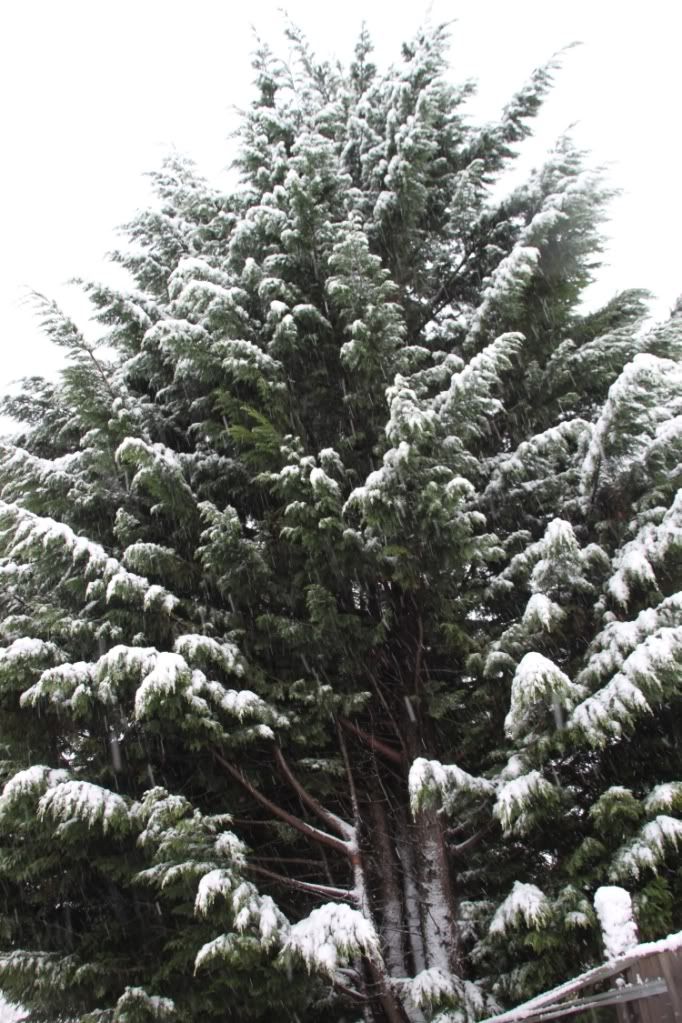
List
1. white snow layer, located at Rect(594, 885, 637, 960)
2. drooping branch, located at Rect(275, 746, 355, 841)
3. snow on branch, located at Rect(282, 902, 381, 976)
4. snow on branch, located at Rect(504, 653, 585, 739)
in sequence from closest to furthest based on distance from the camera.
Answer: white snow layer, located at Rect(594, 885, 637, 960) < snow on branch, located at Rect(504, 653, 585, 739) < snow on branch, located at Rect(282, 902, 381, 976) < drooping branch, located at Rect(275, 746, 355, 841)

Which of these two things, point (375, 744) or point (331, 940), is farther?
point (375, 744)

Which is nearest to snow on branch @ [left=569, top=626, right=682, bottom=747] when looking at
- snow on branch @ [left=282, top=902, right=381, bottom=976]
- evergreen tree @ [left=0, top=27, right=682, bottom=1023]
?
evergreen tree @ [left=0, top=27, right=682, bottom=1023]

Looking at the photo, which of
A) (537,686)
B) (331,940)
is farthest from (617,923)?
(331,940)

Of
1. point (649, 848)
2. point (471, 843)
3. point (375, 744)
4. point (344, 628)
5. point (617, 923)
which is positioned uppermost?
point (344, 628)

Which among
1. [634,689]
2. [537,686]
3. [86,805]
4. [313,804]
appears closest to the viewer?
[537,686]

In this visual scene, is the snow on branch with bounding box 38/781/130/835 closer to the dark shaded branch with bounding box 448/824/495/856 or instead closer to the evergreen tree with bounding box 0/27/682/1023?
the evergreen tree with bounding box 0/27/682/1023

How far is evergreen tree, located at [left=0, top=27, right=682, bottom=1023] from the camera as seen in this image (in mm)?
4121

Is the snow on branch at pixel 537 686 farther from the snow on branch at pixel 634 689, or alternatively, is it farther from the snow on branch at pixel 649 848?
the snow on branch at pixel 649 848

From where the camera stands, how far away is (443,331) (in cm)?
740

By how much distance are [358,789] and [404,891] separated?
82 centimetres

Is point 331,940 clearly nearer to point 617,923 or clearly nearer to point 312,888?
point 312,888

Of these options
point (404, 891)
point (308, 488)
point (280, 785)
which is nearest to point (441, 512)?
point (308, 488)

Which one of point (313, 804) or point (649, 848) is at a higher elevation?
point (313, 804)

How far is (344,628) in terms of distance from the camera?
17.1ft
